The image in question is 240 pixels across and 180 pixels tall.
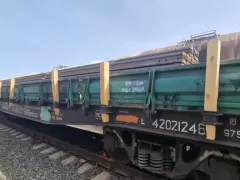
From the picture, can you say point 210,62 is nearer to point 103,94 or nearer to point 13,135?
point 103,94

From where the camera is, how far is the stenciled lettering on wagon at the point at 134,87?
3.89m

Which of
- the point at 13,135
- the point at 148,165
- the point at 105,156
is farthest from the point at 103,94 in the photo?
the point at 13,135

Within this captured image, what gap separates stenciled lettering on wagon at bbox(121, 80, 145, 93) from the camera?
3.89 m

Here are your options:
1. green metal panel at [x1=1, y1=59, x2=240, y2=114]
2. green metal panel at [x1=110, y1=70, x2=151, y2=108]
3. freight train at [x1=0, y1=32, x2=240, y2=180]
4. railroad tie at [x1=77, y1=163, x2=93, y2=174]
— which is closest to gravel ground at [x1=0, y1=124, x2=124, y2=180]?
railroad tie at [x1=77, y1=163, x2=93, y2=174]

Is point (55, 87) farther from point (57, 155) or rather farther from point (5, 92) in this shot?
point (5, 92)

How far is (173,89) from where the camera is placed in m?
3.42

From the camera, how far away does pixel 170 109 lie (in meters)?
3.42

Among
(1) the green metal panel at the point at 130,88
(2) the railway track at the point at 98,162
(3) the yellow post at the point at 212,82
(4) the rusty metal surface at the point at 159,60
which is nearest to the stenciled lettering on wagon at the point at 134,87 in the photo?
(1) the green metal panel at the point at 130,88

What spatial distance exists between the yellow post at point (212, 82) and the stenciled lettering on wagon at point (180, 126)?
18 cm

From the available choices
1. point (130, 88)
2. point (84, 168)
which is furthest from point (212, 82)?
point (84, 168)

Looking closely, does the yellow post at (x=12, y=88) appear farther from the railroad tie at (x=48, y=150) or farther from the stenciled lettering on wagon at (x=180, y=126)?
the stenciled lettering on wagon at (x=180, y=126)

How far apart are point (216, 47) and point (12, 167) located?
523 cm

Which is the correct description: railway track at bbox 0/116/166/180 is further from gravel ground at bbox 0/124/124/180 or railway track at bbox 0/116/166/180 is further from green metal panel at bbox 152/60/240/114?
green metal panel at bbox 152/60/240/114

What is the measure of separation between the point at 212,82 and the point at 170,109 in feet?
2.50
